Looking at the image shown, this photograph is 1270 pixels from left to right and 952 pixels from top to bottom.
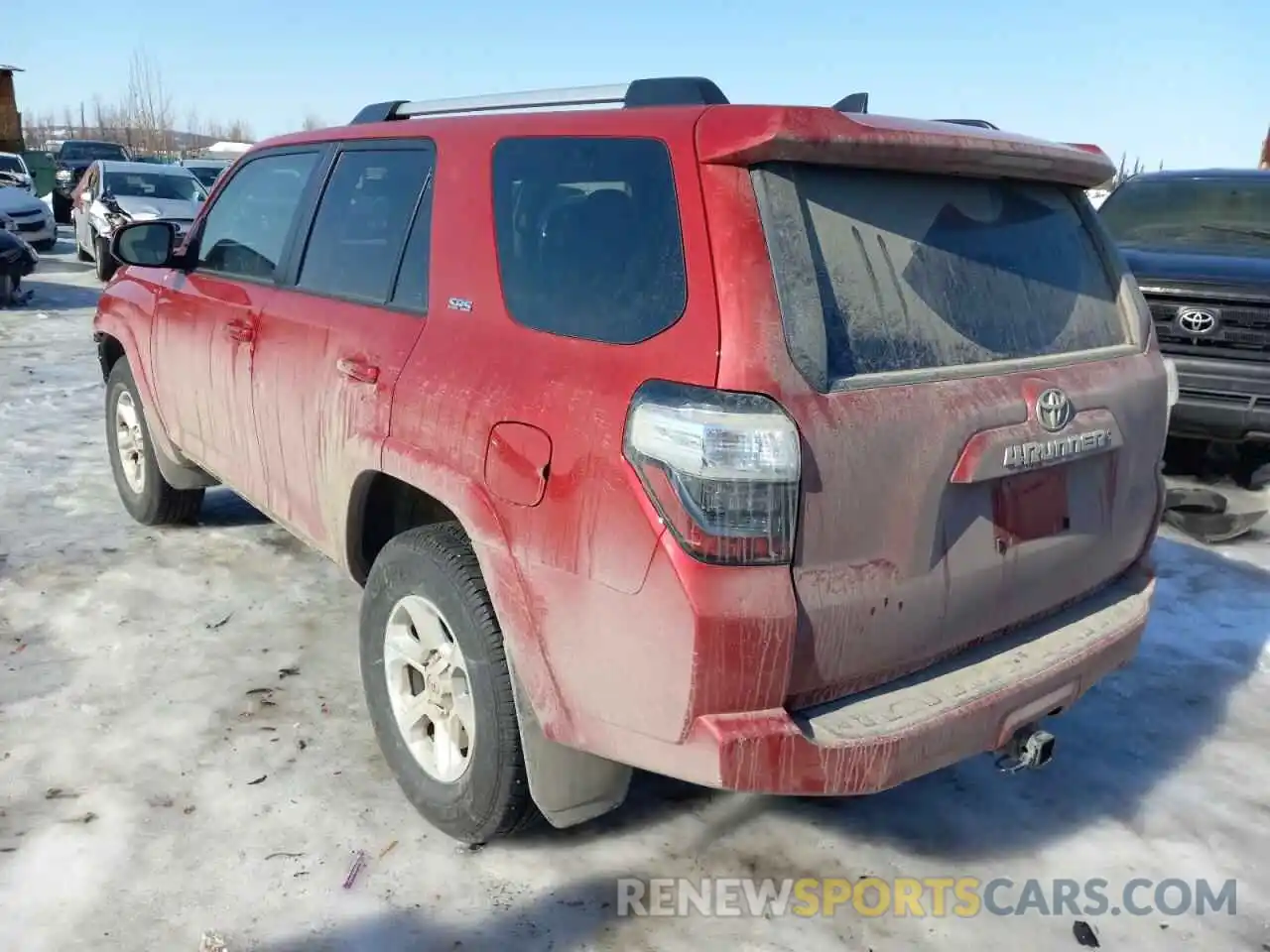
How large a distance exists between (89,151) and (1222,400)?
94.5ft

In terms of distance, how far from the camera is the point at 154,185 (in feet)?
51.3

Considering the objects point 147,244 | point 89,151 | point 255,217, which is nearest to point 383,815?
point 255,217

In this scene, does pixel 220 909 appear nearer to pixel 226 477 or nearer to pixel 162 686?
pixel 162 686

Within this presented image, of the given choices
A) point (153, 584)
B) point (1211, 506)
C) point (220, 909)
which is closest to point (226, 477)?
point (153, 584)

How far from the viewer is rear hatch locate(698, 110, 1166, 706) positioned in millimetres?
2131

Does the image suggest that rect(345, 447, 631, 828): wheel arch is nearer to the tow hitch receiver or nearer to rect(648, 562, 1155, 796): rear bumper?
rect(648, 562, 1155, 796): rear bumper

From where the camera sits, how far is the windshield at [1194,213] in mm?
6871

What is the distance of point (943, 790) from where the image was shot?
319cm

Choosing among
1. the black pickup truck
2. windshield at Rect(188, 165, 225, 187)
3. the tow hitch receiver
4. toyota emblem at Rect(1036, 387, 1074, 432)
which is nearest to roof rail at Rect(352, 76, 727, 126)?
toyota emblem at Rect(1036, 387, 1074, 432)

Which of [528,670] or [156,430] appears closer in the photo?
[528,670]

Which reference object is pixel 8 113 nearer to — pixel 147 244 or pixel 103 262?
pixel 103 262

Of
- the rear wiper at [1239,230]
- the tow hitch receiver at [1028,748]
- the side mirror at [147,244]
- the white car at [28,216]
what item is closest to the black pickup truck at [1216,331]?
the rear wiper at [1239,230]

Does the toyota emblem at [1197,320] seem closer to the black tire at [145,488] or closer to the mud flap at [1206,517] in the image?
the mud flap at [1206,517]

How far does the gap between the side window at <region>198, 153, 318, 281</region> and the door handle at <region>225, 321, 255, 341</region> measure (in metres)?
0.19
